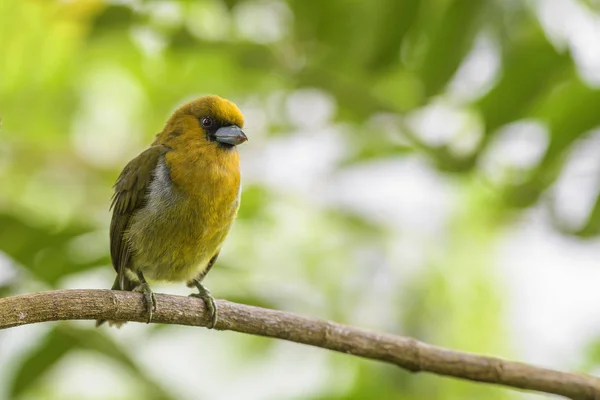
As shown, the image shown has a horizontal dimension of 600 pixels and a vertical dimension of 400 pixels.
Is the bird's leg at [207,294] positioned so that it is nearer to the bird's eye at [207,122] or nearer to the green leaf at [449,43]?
the bird's eye at [207,122]

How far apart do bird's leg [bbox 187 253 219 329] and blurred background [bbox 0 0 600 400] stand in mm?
97

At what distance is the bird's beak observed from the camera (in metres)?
3.12

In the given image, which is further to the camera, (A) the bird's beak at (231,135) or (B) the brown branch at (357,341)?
(A) the bird's beak at (231,135)

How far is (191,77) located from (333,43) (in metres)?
1.11

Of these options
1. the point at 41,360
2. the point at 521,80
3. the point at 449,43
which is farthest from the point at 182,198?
the point at 521,80

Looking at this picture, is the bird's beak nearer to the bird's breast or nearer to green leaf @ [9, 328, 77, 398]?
the bird's breast

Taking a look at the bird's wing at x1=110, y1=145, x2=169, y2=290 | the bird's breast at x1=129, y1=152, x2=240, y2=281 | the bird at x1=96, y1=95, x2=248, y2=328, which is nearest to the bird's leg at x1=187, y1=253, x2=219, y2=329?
the bird at x1=96, y1=95, x2=248, y2=328

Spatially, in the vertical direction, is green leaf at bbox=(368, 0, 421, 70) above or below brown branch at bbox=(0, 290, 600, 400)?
above

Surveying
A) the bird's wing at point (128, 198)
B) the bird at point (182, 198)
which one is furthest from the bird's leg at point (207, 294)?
the bird's wing at point (128, 198)

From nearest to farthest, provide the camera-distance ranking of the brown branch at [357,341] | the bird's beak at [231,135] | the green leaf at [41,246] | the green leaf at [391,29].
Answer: the brown branch at [357,341], the green leaf at [41,246], the green leaf at [391,29], the bird's beak at [231,135]

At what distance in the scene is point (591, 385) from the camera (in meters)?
2.54

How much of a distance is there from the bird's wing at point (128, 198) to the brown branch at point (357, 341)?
694mm

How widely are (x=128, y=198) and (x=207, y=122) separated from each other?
409 mm

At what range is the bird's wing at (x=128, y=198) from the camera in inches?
124
